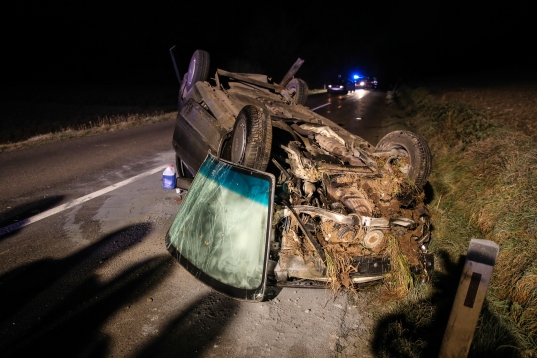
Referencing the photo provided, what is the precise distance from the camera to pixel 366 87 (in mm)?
35938

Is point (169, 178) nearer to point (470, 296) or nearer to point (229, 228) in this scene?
point (229, 228)

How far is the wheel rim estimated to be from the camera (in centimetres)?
319

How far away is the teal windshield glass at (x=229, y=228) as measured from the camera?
207 cm

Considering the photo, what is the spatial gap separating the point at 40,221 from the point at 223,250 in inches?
127

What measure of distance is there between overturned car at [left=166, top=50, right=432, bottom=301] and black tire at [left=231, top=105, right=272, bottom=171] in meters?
0.01

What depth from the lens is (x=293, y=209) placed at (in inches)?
98.4

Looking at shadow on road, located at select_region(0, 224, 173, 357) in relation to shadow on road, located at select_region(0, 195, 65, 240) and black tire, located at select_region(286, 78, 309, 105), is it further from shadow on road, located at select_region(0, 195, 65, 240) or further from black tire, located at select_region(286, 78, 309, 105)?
black tire, located at select_region(286, 78, 309, 105)

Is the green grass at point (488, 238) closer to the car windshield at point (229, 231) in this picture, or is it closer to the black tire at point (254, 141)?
the car windshield at point (229, 231)

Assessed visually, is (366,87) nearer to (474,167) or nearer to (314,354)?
(474,167)

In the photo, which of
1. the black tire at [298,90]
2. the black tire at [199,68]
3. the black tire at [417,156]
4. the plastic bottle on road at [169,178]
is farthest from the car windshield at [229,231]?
the black tire at [298,90]

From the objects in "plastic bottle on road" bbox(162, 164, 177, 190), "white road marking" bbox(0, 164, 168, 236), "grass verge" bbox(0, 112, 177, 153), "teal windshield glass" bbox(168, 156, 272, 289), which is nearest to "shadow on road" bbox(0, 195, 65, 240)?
"white road marking" bbox(0, 164, 168, 236)

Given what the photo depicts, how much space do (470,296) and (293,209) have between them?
131cm

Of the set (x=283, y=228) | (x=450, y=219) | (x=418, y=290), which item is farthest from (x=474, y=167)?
(x=283, y=228)

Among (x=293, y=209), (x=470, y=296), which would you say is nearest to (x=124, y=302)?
(x=293, y=209)
